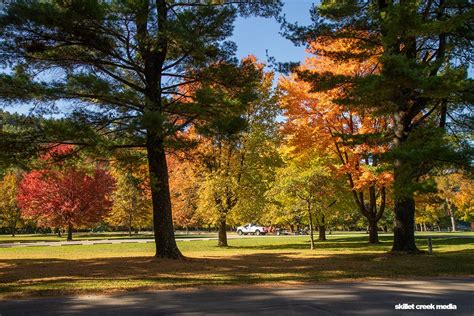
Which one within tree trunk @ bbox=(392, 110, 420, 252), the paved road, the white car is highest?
tree trunk @ bbox=(392, 110, 420, 252)

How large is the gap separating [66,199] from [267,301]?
3369 cm

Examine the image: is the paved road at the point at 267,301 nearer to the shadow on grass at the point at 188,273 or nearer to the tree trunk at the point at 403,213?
the shadow on grass at the point at 188,273

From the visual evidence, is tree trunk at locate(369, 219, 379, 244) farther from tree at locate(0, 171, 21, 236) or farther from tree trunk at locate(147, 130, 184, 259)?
tree at locate(0, 171, 21, 236)

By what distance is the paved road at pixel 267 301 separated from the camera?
21.2ft

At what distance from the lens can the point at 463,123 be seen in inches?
640

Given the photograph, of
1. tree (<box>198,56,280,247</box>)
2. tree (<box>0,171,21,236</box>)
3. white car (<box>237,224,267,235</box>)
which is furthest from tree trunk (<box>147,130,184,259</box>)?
tree (<box>0,171,21,236</box>)

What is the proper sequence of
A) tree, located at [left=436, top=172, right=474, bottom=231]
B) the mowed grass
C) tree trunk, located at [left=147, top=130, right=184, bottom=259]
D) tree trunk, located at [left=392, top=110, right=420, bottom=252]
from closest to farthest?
the mowed grass, tree trunk, located at [left=147, top=130, right=184, bottom=259], tree trunk, located at [left=392, top=110, right=420, bottom=252], tree, located at [left=436, top=172, right=474, bottom=231]

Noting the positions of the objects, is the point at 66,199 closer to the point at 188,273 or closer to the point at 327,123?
the point at 327,123

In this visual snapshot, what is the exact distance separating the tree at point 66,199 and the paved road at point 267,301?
30.1 meters

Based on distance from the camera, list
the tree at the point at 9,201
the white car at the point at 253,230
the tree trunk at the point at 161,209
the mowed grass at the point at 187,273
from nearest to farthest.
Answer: the mowed grass at the point at 187,273, the tree trunk at the point at 161,209, the tree at the point at 9,201, the white car at the point at 253,230

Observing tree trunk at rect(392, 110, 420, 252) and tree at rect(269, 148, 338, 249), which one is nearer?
tree trunk at rect(392, 110, 420, 252)

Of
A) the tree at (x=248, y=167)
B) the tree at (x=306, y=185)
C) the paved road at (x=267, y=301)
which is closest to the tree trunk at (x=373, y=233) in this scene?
the tree at (x=306, y=185)

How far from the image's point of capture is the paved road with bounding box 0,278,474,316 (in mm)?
6465

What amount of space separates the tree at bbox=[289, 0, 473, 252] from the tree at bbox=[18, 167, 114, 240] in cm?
2730
